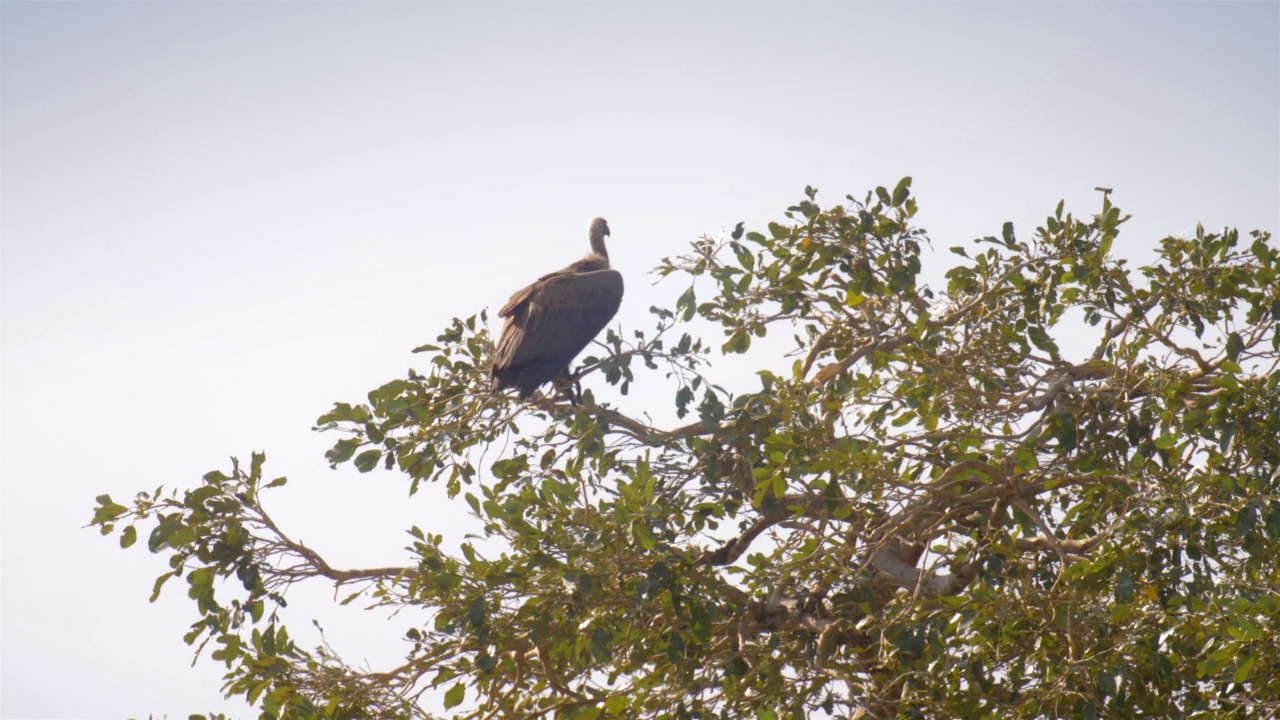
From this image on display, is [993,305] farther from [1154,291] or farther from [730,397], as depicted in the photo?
[730,397]

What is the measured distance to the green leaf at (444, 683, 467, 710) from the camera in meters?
5.87

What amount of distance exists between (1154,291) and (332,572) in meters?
4.49

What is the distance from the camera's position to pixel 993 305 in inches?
272

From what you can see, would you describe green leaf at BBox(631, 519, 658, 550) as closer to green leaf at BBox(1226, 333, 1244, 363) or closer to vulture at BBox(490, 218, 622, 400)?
vulture at BBox(490, 218, 622, 400)

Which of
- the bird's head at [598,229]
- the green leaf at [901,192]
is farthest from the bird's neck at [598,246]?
the green leaf at [901,192]

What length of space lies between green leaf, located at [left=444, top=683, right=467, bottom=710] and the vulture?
6.48 ft

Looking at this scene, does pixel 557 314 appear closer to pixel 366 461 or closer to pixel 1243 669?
pixel 366 461

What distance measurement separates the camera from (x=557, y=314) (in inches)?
338

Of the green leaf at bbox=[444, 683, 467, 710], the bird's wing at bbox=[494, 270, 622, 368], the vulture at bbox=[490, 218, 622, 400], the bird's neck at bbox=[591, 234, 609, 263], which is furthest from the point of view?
the bird's neck at bbox=[591, 234, 609, 263]

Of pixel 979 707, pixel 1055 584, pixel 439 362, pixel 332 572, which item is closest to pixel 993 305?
pixel 1055 584

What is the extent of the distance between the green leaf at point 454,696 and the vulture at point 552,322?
1.98 meters

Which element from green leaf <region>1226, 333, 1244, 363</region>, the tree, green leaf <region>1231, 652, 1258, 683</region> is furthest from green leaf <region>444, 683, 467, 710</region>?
green leaf <region>1226, 333, 1244, 363</region>

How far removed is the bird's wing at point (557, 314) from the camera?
784 cm

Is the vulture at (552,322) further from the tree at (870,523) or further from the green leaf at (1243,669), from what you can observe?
the green leaf at (1243,669)
